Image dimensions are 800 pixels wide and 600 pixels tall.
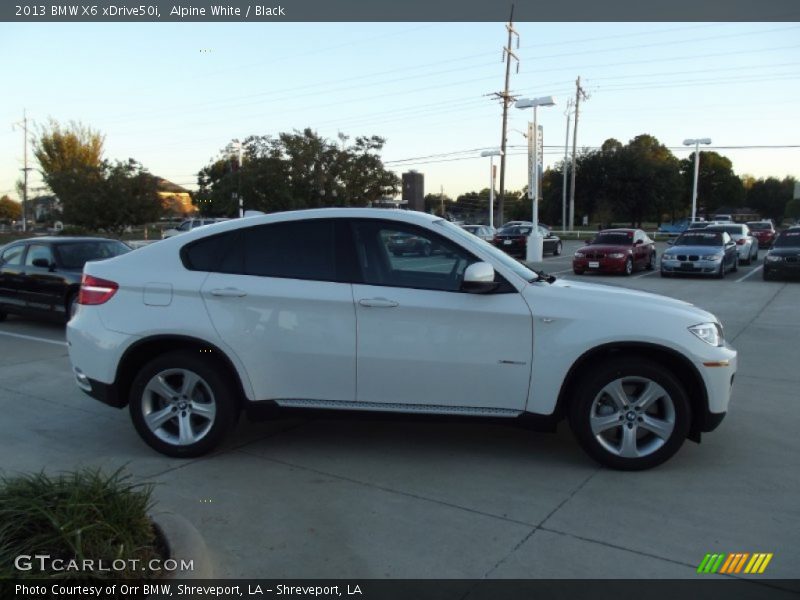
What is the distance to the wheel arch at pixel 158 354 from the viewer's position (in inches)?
191

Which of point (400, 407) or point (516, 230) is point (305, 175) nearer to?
point (516, 230)

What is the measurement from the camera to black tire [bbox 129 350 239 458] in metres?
4.84

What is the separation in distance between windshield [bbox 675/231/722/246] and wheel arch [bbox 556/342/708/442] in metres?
18.2

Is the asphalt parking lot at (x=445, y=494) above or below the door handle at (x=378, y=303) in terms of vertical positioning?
below

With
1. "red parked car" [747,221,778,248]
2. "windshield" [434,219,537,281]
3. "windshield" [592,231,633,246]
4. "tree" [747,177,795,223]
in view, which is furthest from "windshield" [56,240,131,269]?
"tree" [747,177,795,223]

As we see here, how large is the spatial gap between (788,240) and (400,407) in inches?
783

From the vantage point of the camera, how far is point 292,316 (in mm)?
4727

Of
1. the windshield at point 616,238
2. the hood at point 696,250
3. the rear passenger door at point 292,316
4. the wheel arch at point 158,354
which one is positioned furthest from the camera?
the windshield at point 616,238

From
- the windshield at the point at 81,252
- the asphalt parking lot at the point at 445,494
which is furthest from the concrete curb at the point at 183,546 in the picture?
the windshield at the point at 81,252

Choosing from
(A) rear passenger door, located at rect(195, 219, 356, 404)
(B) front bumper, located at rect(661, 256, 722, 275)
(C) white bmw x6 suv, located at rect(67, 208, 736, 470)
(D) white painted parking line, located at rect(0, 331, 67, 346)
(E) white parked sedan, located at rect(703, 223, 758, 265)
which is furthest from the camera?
(E) white parked sedan, located at rect(703, 223, 758, 265)

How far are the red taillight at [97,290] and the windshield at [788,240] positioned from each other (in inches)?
800

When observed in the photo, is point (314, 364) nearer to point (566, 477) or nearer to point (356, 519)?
Answer: point (356, 519)

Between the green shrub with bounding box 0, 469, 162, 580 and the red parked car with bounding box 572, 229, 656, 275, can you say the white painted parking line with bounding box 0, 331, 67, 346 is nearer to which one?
the green shrub with bounding box 0, 469, 162, 580

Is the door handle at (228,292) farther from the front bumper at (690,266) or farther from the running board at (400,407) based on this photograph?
the front bumper at (690,266)
